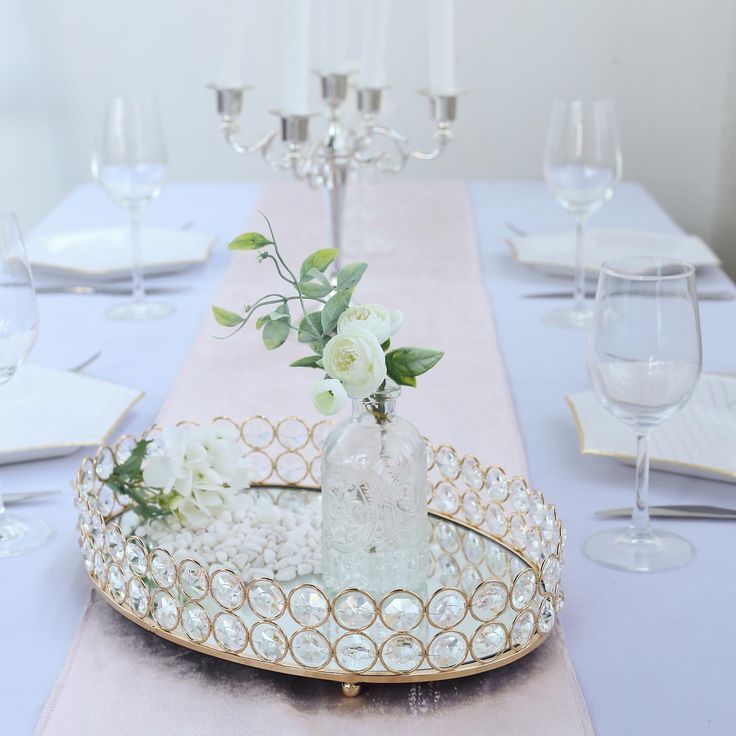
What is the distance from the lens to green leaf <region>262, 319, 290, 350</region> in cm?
67

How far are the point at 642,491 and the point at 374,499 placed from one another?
0.73ft

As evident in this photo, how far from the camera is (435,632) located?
2.21 feet

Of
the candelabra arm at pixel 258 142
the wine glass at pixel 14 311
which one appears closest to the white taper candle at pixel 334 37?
the candelabra arm at pixel 258 142

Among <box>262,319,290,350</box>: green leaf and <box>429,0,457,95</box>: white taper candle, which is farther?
<box>429,0,457,95</box>: white taper candle

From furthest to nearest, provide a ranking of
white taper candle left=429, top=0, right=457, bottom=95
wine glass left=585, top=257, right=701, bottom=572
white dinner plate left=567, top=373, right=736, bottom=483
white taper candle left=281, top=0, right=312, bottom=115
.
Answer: white taper candle left=429, top=0, right=457, bottom=95 < white taper candle left=281, top=0, right=312, bottom=115 < white dinner plate left=567, top=373, right=736, bottom=483 < wine glass left=585, top=257, right=701, bottom=572

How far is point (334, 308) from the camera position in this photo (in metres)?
0.66

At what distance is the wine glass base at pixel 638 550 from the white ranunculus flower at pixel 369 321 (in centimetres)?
26

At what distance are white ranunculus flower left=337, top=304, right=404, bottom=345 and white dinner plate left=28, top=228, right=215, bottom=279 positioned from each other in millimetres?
986

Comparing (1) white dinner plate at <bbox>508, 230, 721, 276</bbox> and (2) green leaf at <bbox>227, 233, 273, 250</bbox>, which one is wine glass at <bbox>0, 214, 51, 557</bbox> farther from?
(1) white dinner plate at <bbox>508, 230, 721, 276</bbox>

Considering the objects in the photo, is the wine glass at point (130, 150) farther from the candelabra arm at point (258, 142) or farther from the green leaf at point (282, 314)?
the green leaf at point (282, 314)

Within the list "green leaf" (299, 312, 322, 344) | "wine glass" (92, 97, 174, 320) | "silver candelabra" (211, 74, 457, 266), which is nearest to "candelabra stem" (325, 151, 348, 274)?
"silver candelabra" (211, 74, 457, 266)

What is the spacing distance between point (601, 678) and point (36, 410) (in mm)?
615

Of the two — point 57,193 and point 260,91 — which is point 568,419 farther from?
point 57,193

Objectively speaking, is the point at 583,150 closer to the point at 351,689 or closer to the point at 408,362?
the point at 408,362
